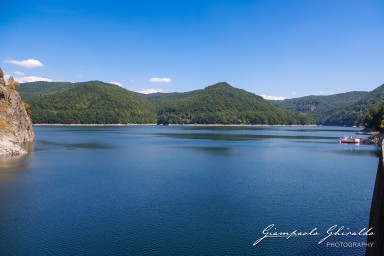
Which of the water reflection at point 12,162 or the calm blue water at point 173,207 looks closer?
the calm blue water at point 173,207

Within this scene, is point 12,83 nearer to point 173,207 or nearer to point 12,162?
point 12,162

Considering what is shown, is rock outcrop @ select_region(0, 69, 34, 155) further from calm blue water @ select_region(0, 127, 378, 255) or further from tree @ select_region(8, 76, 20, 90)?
calm blue water @ select_region(0, 127, 378, 255)

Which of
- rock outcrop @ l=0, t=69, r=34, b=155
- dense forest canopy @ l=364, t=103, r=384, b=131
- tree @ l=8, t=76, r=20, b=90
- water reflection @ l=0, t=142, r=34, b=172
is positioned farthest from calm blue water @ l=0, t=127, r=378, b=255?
dense forest canopy @ l=364, t=103, r=384, b=131

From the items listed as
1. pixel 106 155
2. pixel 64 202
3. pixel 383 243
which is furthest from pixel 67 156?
pixel 383 243

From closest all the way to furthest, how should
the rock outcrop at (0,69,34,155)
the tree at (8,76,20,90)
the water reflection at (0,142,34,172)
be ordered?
the water reflection at (0,142,34,172) < the rock outcrop at (0,69,34,155) < the tree at (8,76,20,90)

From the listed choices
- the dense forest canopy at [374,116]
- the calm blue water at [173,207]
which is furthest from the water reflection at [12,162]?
the dense forest canopy at [374,116]

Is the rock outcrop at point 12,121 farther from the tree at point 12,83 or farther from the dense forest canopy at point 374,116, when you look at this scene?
the dense forest canopy at point 374,116

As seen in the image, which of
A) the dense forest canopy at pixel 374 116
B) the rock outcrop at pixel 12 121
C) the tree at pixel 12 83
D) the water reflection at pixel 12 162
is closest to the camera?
the water reflection at pixel 12 162

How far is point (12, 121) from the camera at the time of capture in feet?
303

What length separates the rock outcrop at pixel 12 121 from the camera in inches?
3167

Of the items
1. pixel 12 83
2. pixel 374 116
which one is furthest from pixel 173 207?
pixel 374 116

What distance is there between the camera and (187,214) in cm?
3111

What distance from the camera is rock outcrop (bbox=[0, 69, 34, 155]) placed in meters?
80.4

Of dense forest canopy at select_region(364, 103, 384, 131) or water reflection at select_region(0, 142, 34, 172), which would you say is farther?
dense forest canopy at select_region(364, 103, 384, 131)
